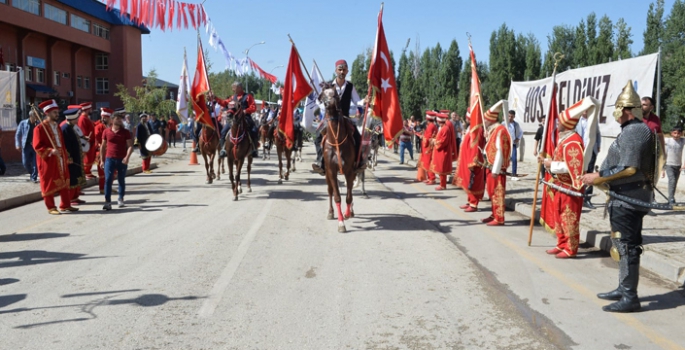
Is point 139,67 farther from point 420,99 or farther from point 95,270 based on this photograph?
point 95,270

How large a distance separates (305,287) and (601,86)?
1359 centimetres

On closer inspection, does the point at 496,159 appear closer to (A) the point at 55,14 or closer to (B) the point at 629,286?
(B) the point at 629,286

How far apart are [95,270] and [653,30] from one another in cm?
4625

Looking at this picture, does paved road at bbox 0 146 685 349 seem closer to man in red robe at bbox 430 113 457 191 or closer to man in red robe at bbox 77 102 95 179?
man in red robe at bbox 430 113 457 191

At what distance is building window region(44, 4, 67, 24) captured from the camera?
4709 cm

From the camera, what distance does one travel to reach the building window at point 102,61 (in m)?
59.0

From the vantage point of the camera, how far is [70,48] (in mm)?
53625

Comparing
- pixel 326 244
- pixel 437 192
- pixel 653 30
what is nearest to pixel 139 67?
pixel 653 30

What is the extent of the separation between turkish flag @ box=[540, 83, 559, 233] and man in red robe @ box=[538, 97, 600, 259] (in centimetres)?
9

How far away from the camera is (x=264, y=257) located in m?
7.61

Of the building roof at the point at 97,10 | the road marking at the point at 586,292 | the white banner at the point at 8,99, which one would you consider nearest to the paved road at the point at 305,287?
the road marking at the point at 586,292

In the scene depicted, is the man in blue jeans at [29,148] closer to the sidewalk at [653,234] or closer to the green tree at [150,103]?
the sidewalk at [653,234]

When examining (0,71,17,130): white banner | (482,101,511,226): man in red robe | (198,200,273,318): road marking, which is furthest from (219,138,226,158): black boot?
(0,71,17,130): white banner

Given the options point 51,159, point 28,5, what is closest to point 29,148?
point 51,159
